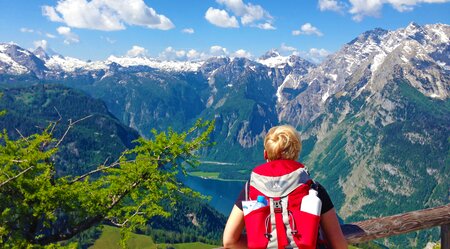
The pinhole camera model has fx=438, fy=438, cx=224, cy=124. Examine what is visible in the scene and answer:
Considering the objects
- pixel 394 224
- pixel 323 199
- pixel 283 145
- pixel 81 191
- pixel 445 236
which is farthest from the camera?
pixel 81 191

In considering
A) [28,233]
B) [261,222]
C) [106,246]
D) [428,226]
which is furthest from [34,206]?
[106,246]

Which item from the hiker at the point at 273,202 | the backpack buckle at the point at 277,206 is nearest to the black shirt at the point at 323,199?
the hiker at the point at 273,202

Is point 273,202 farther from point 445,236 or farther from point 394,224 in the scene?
point 445,236

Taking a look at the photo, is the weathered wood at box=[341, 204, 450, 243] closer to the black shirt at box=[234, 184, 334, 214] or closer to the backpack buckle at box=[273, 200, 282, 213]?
the black shirt at box=[234, 184, 334, 214]

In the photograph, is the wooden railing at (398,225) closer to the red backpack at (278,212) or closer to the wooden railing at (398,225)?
the wooden railing at (398,225)

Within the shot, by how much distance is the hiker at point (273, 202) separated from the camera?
6742 millimetres

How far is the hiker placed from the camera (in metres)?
6.74

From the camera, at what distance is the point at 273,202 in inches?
265

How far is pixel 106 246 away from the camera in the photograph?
19275 centimetres

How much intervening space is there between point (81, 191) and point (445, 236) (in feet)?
40.4

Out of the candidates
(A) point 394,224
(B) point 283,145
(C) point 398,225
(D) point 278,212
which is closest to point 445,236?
(C) point 398,225

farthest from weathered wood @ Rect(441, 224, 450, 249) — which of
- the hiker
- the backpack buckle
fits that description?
the backpack buckle

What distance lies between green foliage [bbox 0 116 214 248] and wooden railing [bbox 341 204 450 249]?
9.21 m

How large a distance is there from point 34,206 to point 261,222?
11.2m
